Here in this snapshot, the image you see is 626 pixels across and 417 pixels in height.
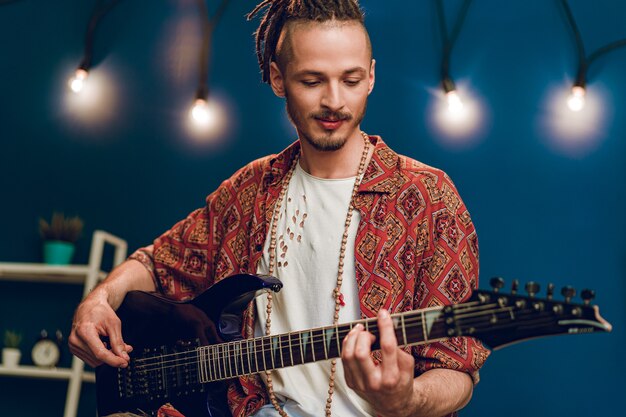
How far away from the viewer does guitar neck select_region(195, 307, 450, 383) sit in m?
1.40

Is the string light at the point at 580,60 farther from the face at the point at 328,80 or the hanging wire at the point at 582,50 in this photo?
the face at the point at 328,80

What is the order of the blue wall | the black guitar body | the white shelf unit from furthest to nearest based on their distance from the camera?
the white shelf unit
the blue wall
the black guitar body

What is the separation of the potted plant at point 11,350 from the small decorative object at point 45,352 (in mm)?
76

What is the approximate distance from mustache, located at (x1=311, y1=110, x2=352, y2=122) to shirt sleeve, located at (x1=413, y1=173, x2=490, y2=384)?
260 mm

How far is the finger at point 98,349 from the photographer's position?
1.88 m

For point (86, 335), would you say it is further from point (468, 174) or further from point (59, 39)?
point (59, 39)

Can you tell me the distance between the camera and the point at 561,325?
1.28 m

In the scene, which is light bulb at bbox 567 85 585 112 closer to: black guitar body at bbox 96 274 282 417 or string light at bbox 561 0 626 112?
string light at bbox 561 0 626 112

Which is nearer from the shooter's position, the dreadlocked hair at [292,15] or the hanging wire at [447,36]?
the dreadlocked hair at [292,15]

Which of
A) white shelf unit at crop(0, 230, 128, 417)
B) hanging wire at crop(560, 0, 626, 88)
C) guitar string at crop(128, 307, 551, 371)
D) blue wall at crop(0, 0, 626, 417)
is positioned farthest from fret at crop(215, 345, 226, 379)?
hanging wire at crop(560, 0, 626, 88)

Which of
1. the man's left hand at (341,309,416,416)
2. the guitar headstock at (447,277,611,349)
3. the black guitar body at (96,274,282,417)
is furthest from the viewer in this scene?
the black guitar body at (96,274,282,417)

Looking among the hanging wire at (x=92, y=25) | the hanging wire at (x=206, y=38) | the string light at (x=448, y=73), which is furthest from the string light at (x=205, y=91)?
the string light at (x=448, y=73)

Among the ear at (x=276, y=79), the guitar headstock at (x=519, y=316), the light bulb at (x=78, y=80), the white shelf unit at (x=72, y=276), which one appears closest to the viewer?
the guitar headstock at (x=519, y=316)

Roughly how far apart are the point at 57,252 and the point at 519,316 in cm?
257
